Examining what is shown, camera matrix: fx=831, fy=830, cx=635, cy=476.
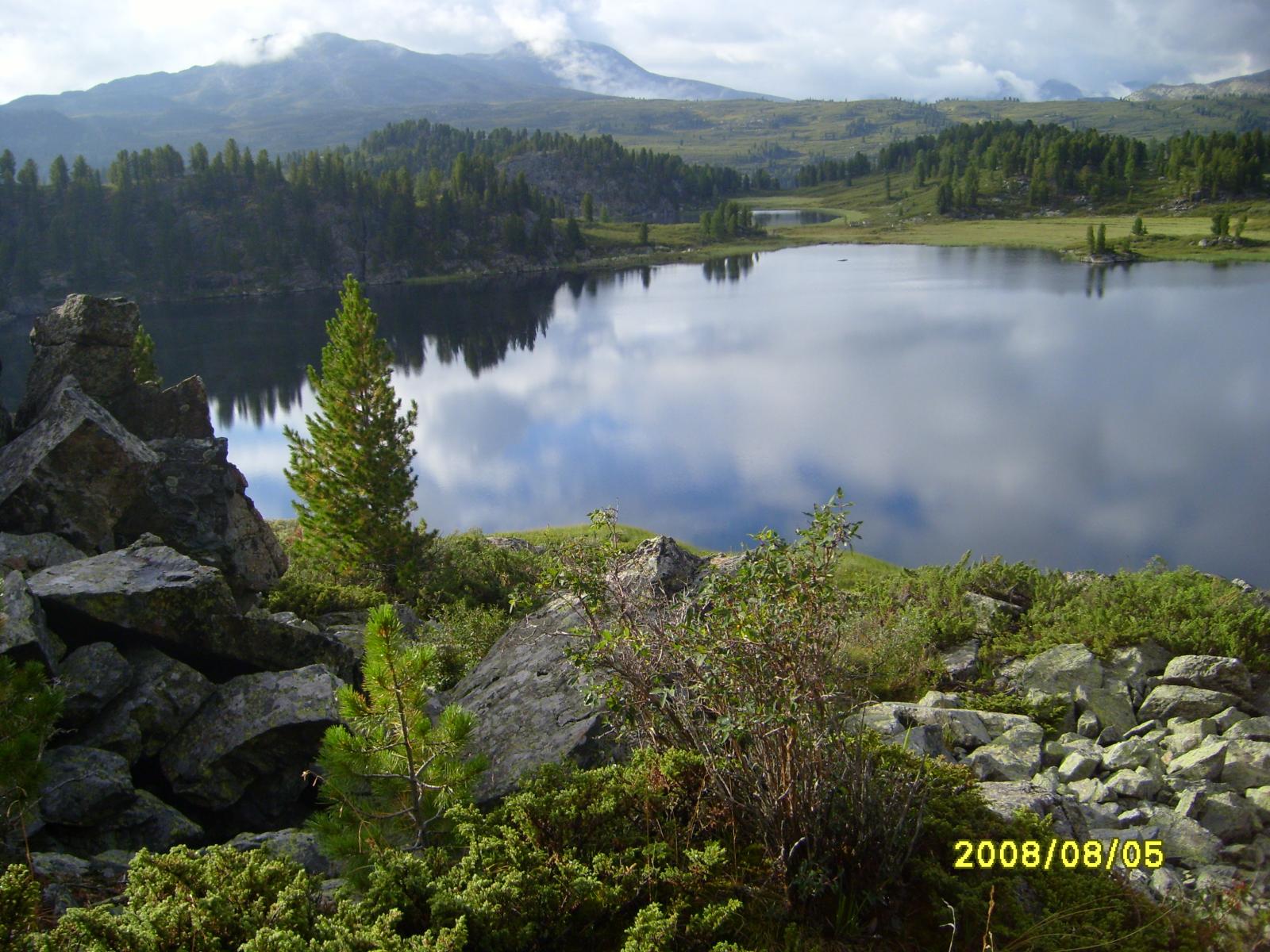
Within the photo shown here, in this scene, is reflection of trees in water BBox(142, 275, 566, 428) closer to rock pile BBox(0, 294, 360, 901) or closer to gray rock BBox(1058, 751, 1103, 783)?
rock pile BBox(0, 294, 360, 901)

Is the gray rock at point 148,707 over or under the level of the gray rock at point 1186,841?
over

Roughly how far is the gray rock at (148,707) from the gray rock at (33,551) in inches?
119

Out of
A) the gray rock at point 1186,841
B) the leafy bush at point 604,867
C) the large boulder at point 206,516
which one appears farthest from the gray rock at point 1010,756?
the large boulder at point 206,516

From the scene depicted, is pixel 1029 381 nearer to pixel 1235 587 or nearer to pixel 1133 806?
pixel 1235 587

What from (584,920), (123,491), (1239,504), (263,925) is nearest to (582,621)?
(584,920)

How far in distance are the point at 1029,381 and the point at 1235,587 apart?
44.2 m

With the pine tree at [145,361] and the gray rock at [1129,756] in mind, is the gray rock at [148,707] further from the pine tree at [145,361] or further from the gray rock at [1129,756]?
the pine tree at [145,361]

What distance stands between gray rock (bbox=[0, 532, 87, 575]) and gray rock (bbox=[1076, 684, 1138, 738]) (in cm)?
1375

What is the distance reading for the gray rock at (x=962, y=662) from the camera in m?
12.8

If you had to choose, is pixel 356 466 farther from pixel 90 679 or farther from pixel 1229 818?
pixel 1229 818

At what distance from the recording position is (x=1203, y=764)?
901cm

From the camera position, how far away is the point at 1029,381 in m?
54.5

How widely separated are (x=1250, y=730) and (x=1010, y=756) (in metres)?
3.09

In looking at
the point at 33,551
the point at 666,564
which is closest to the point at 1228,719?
the point at 666,564
